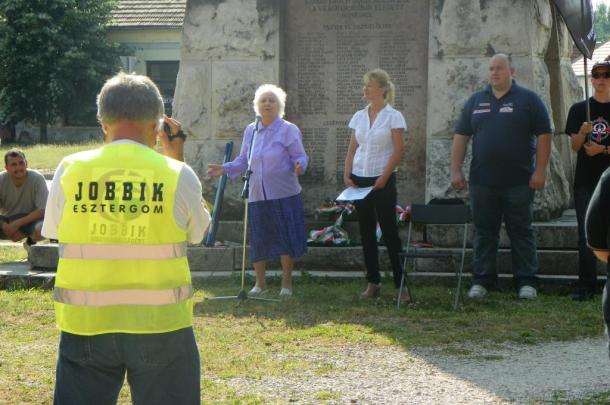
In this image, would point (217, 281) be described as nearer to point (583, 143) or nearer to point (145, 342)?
point (583, 143)

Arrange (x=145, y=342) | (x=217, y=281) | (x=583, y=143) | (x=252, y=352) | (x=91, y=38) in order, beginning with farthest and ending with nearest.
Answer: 1. (x=91, y=38)
2. (x=217, y=281)
3. (x=583, y=143)
4. (x=252, y=352)
5. (x=145, y=342)

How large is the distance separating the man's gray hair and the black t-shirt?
5.62 m

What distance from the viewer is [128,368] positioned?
3912 millimetres

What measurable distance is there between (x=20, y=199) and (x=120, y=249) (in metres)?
8.05

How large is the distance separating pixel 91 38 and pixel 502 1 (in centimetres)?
3289

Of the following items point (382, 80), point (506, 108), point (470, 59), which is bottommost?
point (506, 108)

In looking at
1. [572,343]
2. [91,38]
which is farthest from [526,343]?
[91,38]

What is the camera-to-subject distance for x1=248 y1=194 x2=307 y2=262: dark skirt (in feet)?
31.0

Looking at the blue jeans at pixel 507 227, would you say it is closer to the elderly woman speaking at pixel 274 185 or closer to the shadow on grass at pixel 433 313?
the shadow on grass at pixel 433 313

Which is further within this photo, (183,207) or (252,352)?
(252,352)

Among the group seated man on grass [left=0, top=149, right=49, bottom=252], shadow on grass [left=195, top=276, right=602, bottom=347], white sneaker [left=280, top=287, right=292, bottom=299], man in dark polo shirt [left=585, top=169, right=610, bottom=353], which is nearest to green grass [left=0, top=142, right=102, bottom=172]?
seated man on grass [left=0, top=149, right=49, bottom=252]

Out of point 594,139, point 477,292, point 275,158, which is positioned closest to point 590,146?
point 594,139

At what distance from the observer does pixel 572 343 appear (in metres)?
7.47

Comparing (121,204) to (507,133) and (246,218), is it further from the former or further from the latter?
(507,133)
